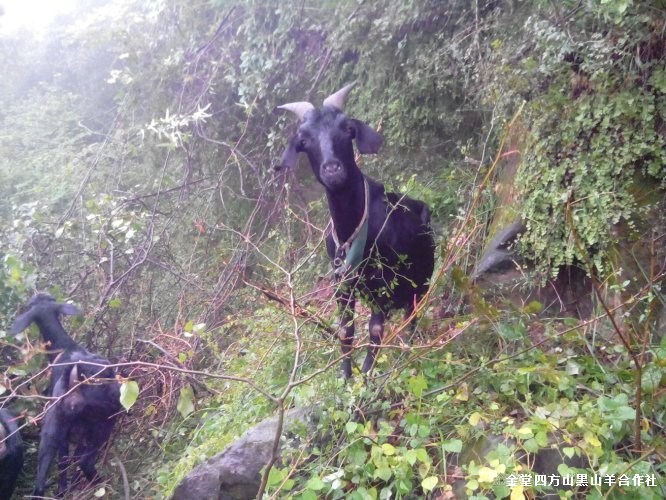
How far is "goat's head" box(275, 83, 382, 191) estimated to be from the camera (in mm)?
3580

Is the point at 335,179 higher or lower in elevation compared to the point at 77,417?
higher

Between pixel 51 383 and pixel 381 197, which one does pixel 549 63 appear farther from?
pixel 51 383

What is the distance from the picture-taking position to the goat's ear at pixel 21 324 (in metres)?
4.86

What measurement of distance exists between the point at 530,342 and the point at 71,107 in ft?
31.9

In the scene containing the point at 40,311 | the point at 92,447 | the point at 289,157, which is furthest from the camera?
the point at 40,311

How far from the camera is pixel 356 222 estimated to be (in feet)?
12.5

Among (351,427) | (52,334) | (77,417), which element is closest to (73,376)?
(77,417)

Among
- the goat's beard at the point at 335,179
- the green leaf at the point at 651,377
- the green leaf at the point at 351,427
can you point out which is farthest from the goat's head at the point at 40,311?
the green leaf at the point at 651,377

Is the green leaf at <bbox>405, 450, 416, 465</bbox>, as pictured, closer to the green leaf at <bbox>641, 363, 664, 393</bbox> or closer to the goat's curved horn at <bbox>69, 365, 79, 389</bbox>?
the green leaf at <bbox>641, 363, 664, 393</bbox>

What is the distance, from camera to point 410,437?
2795mm

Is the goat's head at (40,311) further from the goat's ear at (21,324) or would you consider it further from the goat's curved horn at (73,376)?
the goat's curved horn at (73,376)

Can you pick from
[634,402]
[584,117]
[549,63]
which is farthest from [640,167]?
[634,402]

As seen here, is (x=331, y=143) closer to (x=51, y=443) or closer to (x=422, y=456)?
(x=422, y=456)

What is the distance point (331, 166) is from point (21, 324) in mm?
2988
